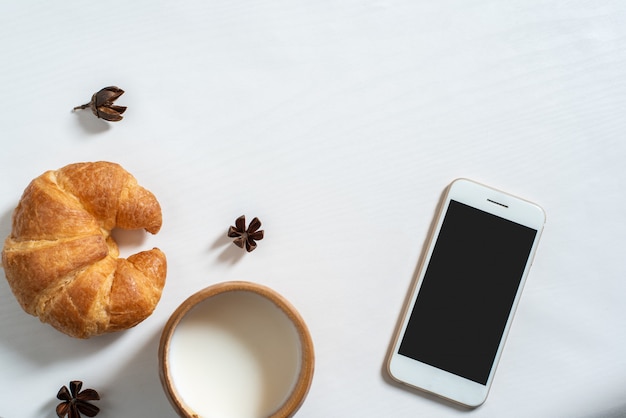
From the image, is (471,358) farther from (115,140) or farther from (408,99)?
(115,140)

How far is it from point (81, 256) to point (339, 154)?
1.32 ft

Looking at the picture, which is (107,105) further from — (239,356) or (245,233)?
(239,356)

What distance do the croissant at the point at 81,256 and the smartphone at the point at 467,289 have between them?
1.34ft

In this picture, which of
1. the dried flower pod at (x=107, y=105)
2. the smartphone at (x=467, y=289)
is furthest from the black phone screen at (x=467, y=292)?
the dried flower pod at (x=107, y=105)

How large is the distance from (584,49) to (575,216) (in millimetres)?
267

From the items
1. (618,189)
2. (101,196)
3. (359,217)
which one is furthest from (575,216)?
(101,196)

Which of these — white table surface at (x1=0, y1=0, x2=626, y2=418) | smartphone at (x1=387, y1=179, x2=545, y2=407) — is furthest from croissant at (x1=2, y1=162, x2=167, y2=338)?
smartphone at (x1=387, y1=179, x2=545, y2=407)

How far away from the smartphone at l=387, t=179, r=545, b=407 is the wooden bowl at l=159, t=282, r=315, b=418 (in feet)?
0.61

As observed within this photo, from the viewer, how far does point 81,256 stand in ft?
2.77

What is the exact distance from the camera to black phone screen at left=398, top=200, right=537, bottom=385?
982 millimetres

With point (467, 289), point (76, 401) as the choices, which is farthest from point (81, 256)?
point (467, 289)

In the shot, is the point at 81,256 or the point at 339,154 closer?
the point at 81,256

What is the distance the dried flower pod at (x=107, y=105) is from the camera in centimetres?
93

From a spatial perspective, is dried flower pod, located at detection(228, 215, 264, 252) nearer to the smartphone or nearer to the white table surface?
the white table surface
